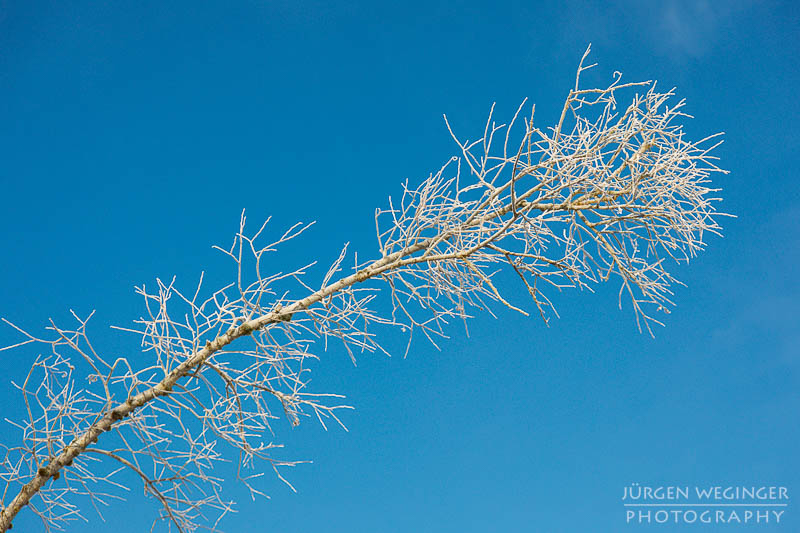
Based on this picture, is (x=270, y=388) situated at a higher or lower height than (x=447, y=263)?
lower

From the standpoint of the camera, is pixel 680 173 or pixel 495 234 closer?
pixel 495 234

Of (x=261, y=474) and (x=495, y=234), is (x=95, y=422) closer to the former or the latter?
(x=261, y=474)

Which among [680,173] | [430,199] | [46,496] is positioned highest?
[680,173]

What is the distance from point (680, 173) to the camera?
11.6 ft

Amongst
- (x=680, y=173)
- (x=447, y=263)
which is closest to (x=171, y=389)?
(x=447, y=263)

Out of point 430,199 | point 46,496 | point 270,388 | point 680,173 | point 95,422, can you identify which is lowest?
point 46,496

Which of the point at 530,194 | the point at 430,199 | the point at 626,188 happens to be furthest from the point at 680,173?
the point at 430,199

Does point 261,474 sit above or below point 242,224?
below

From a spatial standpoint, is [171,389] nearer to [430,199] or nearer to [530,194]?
[430,199]

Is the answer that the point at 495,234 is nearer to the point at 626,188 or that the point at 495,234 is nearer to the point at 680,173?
the point at 626,188

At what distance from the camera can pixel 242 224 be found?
3.20 meters

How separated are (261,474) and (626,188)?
7.80 ft

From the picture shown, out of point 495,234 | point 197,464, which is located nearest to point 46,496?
point 197,464

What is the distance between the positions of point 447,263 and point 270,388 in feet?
3.62
